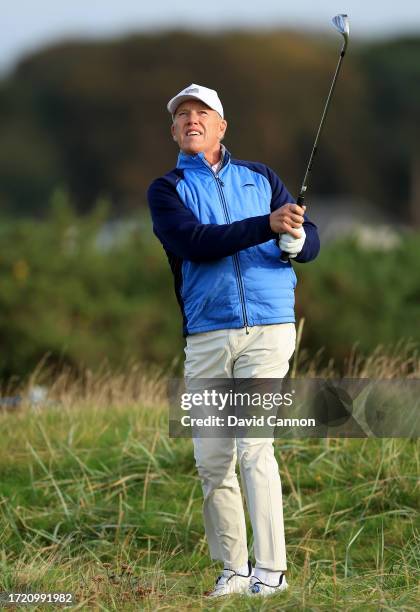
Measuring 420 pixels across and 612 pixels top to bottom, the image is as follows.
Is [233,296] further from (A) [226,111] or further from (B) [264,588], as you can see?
(A) [226,111]

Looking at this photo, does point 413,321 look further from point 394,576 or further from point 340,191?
point 340,191

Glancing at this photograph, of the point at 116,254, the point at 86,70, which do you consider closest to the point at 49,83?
the point at 86,70

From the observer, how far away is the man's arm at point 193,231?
205 inches

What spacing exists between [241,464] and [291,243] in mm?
901

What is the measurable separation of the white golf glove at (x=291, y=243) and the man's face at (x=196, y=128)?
0.58m

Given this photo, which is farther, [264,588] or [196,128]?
[196,128]

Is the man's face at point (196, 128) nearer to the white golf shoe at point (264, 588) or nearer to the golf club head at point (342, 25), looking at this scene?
the golf club head at point (342, 25)

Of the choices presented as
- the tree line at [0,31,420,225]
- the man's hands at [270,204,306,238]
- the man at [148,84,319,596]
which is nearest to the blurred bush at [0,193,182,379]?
the man at [148,84,319,596]

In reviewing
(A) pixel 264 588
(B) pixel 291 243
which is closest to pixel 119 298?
(B) pixel 291 243

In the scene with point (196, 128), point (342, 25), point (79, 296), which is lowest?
point (79, 296)

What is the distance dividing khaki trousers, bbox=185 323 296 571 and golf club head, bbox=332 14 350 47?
3.93 feet

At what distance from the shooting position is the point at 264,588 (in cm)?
514

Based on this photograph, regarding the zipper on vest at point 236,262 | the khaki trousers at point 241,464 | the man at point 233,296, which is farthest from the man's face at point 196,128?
the khaki trousers at point 241,464

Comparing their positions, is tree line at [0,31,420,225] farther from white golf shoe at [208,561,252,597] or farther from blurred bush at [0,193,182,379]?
white golf shoe at [208,561,252,597]
